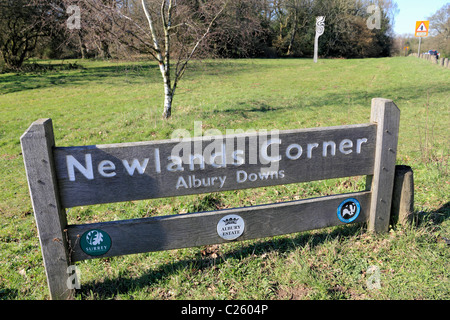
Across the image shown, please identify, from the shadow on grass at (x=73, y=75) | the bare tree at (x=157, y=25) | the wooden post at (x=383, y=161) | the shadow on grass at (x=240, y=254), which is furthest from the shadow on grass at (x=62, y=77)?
the wooden post at (x=383, y=161)

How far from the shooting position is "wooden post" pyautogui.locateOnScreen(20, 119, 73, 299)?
262 centimetres

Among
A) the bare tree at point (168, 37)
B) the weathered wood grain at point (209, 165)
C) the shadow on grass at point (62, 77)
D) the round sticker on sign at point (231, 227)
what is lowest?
the round sticker on sign at point (231, 227)

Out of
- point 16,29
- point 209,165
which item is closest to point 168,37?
point 209,165

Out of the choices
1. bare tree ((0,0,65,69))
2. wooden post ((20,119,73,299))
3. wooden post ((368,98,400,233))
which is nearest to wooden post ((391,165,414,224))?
wooden post ((368,98,400,233))

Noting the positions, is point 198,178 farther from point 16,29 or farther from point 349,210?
point 16,29

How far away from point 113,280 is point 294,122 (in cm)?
758

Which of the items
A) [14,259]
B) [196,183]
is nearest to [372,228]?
[196,183]

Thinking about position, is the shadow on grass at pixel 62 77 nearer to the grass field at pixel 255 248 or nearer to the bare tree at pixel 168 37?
the bare tree at pixel 168 37

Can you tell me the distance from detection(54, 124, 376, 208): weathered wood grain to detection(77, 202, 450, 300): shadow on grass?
736 mm

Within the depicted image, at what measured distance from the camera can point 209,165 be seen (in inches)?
121

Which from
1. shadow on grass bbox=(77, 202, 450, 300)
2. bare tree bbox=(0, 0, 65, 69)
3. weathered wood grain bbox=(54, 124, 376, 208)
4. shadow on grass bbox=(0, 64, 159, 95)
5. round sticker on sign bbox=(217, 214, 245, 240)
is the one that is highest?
bare tree bbox=(0, 0, 65, 69)

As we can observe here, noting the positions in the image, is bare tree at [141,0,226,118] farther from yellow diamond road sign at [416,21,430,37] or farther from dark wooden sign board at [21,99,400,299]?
yellow diamond road sign at [416,21,430,37]

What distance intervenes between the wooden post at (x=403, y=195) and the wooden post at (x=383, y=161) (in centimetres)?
12

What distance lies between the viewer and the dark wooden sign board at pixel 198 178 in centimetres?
279
